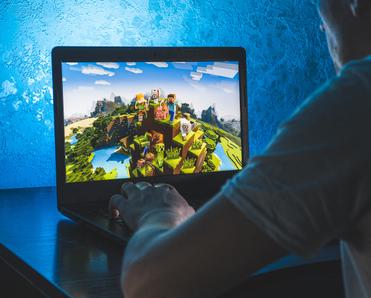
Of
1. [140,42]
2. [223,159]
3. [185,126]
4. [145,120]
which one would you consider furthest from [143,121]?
[140,42]

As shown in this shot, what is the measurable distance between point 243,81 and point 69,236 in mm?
672

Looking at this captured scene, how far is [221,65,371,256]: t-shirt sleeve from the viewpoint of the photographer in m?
0.44

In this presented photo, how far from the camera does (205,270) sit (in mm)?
508

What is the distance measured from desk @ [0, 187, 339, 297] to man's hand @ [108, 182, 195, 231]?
0.11m

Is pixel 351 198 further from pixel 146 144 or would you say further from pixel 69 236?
pixel 146 144

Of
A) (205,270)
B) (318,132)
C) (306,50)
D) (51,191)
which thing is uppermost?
(306,50)

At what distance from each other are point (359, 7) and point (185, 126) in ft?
3.45

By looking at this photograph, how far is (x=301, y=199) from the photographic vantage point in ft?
1.48

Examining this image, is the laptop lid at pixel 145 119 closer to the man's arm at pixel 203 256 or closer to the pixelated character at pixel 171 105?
the pixelated character at pixel 171 105

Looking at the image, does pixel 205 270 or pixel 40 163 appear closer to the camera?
pixel 205 270

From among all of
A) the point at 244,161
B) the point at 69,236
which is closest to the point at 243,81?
the point at 244,161

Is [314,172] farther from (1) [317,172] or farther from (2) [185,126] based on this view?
(2) [185,126]

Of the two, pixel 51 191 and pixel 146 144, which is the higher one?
pixel 146 144

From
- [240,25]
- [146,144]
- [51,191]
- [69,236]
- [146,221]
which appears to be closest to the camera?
[146,221]
